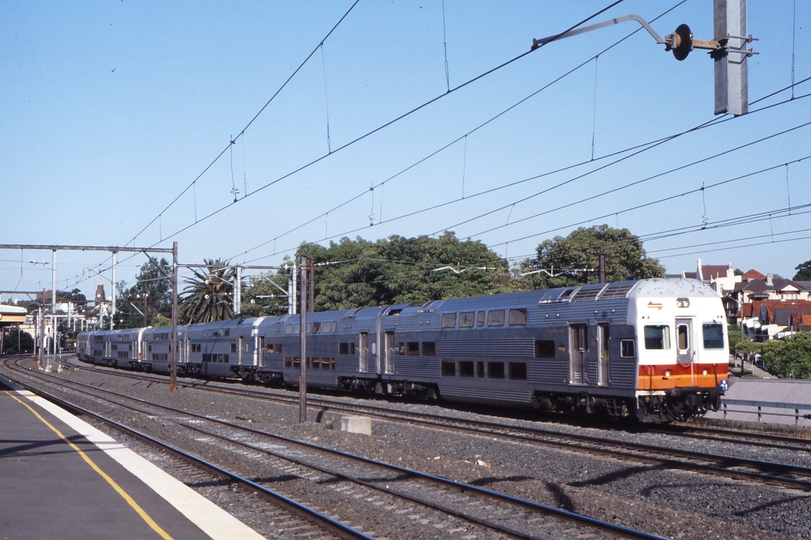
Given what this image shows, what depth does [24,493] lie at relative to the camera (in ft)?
39.0

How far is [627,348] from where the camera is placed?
65.7ft

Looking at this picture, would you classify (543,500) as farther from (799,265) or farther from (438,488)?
(799,265)

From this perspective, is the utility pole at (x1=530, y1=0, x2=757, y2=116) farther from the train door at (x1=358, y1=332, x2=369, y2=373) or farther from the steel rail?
the train door at (x1=358, y1=332, x2=369, y2=373)

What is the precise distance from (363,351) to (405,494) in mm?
20191

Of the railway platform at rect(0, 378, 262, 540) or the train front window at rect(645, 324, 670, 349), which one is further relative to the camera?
the train front window at rect(645, 324, 670, 349)

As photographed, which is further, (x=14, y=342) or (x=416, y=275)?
(x=14, y=342)

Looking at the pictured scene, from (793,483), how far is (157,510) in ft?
32.1

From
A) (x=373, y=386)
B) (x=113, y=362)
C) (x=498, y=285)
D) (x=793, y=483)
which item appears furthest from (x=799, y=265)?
(x=793, y=483)

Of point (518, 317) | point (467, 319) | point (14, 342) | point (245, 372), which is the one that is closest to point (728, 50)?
point (518, 317)

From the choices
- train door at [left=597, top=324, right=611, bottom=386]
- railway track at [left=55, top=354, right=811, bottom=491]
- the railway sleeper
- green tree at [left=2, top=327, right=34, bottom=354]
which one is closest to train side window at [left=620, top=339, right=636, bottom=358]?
train door at [left=597, top=324, right=611, bottom=386]

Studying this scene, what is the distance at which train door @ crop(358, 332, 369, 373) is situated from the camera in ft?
106

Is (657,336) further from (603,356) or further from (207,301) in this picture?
(207,301)

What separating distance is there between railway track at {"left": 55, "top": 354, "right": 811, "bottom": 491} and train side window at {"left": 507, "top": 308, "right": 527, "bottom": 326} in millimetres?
3223

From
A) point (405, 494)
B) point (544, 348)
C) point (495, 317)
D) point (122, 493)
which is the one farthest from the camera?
point (495, 317)
